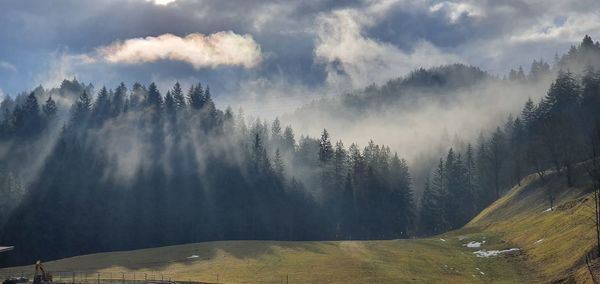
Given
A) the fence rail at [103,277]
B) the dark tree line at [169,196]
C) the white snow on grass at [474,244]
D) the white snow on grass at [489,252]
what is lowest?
the white snow on grass at [489,252]

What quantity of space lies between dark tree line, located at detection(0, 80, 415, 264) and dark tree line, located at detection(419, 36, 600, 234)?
1306 cm

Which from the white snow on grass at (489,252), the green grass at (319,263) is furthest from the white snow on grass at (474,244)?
the white snow on grass at (489,252)

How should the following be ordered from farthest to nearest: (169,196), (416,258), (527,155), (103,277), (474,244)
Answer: (169,196) < (527,155) < (474,244) < (416,258) < (103,277)

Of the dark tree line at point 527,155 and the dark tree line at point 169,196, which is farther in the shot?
the dark tree line at point 169,196

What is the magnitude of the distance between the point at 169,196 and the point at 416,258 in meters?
102

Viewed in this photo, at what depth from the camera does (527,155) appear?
148m

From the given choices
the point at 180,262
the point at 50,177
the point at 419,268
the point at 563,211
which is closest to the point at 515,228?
the point at 563,211

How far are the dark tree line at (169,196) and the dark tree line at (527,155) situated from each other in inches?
514

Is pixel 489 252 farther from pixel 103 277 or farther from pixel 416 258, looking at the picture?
pixel 103 277

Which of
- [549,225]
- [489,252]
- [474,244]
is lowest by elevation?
[489,252]

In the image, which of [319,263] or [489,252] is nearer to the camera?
[319,263]

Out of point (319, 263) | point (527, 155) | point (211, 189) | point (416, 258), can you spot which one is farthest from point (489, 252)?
point (211, 189)

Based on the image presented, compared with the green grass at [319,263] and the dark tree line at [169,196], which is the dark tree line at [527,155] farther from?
the green grass at [319,263]

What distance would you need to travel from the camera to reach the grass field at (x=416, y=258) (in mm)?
77625
